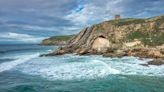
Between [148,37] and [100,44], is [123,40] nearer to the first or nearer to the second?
[100,44]

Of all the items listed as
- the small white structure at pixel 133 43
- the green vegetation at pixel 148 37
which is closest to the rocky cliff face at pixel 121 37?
the green vegetation at pixel 148 37

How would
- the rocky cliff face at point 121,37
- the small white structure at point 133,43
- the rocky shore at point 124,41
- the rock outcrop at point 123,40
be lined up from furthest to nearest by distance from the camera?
the rocky cliff face at point 121,37, the small white structure at point 133,43, the rock outcrop at point 123,40, the rocky shore at point 124,41

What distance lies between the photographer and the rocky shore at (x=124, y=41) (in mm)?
59312

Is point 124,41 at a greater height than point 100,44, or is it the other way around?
point 124,41

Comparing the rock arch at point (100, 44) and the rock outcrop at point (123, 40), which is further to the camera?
the rock arch at point (100, 44)

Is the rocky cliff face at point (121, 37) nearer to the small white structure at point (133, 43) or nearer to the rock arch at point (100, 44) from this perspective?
the rock arch at point (100, 44)

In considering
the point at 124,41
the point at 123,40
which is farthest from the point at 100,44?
the point at 124,41

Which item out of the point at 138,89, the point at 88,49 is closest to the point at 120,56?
the point at 88,49

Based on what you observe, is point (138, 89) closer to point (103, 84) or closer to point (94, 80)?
point (103, 84)

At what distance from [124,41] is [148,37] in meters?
6.90

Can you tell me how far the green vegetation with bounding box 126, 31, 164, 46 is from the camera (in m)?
61.4

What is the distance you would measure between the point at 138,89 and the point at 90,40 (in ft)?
153

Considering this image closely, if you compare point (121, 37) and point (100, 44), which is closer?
point (100, 44)

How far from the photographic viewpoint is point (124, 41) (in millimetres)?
66938
